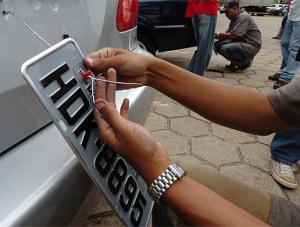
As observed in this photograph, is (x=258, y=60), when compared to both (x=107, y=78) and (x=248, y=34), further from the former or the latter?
(x=107, y=78)

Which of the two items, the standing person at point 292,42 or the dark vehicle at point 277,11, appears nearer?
the standing person at point 292,42

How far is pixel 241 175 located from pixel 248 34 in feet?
8.77

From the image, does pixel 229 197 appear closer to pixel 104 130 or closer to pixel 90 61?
pixel 104 130

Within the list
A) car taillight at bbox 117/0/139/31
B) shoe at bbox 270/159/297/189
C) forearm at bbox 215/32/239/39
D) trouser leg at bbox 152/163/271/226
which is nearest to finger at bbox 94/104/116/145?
trouser leg at bbox 152/163/271/226

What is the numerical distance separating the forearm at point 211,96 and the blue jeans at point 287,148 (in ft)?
2.60

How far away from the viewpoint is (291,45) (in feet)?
9.80

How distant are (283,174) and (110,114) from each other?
1.39 metres

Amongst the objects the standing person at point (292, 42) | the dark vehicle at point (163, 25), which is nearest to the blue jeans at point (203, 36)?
→ the dark vehicle at point (163, 25)

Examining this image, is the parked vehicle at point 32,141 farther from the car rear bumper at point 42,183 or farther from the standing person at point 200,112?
the standing person at point 200,112

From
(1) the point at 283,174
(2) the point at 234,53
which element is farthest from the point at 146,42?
(1) the point at 283,174

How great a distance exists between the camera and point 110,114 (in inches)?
25.0

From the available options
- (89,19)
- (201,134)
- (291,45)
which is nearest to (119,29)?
(89,19)

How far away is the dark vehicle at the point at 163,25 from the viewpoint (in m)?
2.87

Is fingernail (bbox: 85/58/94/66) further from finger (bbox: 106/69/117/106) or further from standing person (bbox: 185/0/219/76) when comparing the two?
standing person (bbox: 185/0/219/76)
